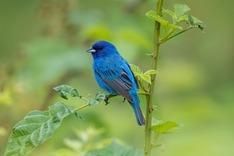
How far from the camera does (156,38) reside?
8.24 feet

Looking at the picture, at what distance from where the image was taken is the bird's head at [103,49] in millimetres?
4039

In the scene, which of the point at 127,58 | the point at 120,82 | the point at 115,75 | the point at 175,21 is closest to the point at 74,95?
the point at 175,21

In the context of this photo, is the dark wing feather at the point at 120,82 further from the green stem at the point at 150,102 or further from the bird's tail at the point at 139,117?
the green stem at the point at 150,102

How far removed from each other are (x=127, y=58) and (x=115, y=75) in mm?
1311

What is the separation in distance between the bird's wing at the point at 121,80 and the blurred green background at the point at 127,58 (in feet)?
1.00

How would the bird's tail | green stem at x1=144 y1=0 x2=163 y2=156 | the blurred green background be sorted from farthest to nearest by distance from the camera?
1. the blurred green background
2. the bird's tail
3. green stem at x1=144 y1=0 x2=163 y2=156

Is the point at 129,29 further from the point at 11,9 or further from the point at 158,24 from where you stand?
the point at 11,9

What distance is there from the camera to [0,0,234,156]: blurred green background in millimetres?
4848

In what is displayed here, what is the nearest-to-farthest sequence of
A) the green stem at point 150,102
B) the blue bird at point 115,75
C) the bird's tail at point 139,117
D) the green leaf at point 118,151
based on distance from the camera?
the green stem at point 150,102 < the green leaf at point 118,151 < the bird's tail at point 139,117 < the blue bird at point 115,75

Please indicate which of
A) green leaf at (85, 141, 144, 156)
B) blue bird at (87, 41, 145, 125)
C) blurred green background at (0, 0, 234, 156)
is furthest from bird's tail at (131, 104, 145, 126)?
blurred green background at (0, 0, 234, 156)

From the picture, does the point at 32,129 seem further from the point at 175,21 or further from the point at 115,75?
the point at 115,75

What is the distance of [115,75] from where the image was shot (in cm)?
363

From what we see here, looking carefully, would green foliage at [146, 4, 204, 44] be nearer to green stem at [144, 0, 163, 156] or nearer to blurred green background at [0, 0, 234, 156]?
green stem at [144, 0, 163, 156]

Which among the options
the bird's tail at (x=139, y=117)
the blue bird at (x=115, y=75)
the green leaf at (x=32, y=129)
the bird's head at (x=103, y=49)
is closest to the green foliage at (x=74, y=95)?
the green leaf at (x=32, y=129)
